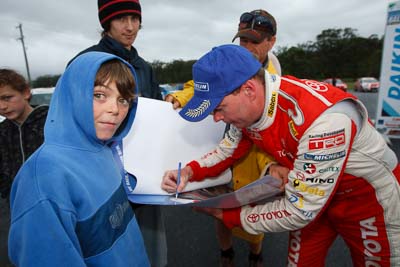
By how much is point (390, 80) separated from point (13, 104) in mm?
6179

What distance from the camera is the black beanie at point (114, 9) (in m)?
1.83

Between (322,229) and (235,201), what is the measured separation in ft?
2.01

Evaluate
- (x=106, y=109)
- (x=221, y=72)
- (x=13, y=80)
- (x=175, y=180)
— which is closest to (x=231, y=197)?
(x=175, y=180)

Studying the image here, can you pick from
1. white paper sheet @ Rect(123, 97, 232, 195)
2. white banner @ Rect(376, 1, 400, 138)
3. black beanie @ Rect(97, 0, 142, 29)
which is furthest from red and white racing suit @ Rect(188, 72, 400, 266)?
white banner @ Rect(376, 1, 400, 138)

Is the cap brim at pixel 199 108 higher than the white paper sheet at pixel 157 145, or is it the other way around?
the cap brim at pixel 199 108

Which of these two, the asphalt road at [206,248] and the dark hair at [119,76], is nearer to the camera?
the dark hair at [119,76]

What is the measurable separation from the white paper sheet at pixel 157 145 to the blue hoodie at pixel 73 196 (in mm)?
179

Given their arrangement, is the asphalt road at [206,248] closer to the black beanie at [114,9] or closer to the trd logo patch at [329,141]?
the trd logo patch at [329,141]

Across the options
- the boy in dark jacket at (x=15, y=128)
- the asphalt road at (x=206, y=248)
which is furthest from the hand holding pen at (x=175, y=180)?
the asphalt road at (x=206, y=248)

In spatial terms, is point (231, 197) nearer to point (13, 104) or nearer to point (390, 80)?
point (13, 104)

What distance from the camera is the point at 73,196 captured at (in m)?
0.95

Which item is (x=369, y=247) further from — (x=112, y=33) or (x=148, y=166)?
(x=112, y=33)

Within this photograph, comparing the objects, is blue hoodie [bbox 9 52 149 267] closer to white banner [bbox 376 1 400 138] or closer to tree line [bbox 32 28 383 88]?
white banner [bbox 376 1 400 138]

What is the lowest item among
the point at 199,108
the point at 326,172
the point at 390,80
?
the point at 326,172
